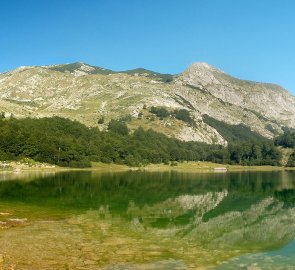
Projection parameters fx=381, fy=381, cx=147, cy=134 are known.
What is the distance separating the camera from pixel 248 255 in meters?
30.4

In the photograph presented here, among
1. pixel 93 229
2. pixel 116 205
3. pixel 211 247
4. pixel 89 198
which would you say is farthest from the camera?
pixel 89 198

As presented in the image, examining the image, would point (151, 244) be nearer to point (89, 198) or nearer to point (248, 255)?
point (248, 255)

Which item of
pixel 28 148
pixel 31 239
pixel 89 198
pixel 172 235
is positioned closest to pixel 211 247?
pixel 172 235

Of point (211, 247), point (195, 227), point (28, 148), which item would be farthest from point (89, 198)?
point (28, 148)

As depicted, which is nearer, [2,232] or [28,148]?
[2,232]

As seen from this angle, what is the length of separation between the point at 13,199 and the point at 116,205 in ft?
58.8

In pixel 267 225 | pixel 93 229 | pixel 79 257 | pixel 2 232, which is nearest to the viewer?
pixel 79 257

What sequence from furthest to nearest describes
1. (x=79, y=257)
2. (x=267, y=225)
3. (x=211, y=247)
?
(x=267, y=225) → (x=211, y=247) → (x=79, y=257)

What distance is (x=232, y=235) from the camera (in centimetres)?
3953

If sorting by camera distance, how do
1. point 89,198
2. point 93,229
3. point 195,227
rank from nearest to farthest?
point 93,229
point 195,227
point 89,198

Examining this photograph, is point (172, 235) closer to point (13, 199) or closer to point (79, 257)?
point (79, 257)

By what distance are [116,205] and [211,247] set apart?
3143 cm

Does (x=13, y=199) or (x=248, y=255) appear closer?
(x=248, y=255)

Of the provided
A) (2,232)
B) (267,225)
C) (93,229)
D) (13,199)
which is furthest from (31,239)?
(13,199)
